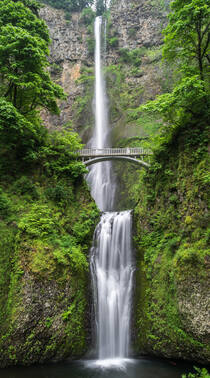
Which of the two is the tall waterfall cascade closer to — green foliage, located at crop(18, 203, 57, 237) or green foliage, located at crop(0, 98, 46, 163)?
green foliage, located at crop(18, 203, 57, 237)

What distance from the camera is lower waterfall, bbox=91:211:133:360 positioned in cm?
870

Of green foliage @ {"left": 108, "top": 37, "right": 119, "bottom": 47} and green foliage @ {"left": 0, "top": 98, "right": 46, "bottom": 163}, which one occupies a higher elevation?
green foliage @ {"left": 108, "top": 37, "right": 119, "bottom": 47}

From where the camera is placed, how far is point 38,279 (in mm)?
7738

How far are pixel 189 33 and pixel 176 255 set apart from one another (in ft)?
31.9

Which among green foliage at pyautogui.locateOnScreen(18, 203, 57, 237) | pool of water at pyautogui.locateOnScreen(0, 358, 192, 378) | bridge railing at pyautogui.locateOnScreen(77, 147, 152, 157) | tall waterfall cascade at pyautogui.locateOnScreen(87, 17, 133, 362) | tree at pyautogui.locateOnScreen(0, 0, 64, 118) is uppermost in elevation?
tree at pyautogui.locateOnScreen(0, 0, 64, 118)

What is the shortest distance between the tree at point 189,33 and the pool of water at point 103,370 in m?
11.2

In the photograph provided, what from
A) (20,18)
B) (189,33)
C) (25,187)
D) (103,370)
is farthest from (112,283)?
(20,18)

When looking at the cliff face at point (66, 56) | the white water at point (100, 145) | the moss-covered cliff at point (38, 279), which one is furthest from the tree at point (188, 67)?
the cliff face at point (66, 56)

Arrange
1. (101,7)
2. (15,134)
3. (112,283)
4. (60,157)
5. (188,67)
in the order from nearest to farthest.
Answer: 1. (188,67)
2. (112,283)
3. (15,134)
4. (60,157)
5. (101,7)

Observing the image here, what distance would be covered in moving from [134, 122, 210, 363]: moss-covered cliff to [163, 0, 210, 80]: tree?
11.6 ft

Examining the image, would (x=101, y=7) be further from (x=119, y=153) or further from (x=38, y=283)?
(x=38, y=283)

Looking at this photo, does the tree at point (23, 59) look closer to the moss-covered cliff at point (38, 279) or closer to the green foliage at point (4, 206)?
the moss-covered cliff at point (38, 279)

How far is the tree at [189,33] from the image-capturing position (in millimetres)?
8899

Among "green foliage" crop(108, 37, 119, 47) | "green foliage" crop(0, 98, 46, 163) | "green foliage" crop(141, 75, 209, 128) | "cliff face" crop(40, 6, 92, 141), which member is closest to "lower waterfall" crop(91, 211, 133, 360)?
"green foliage" crop(0, 98, 46, 163)
